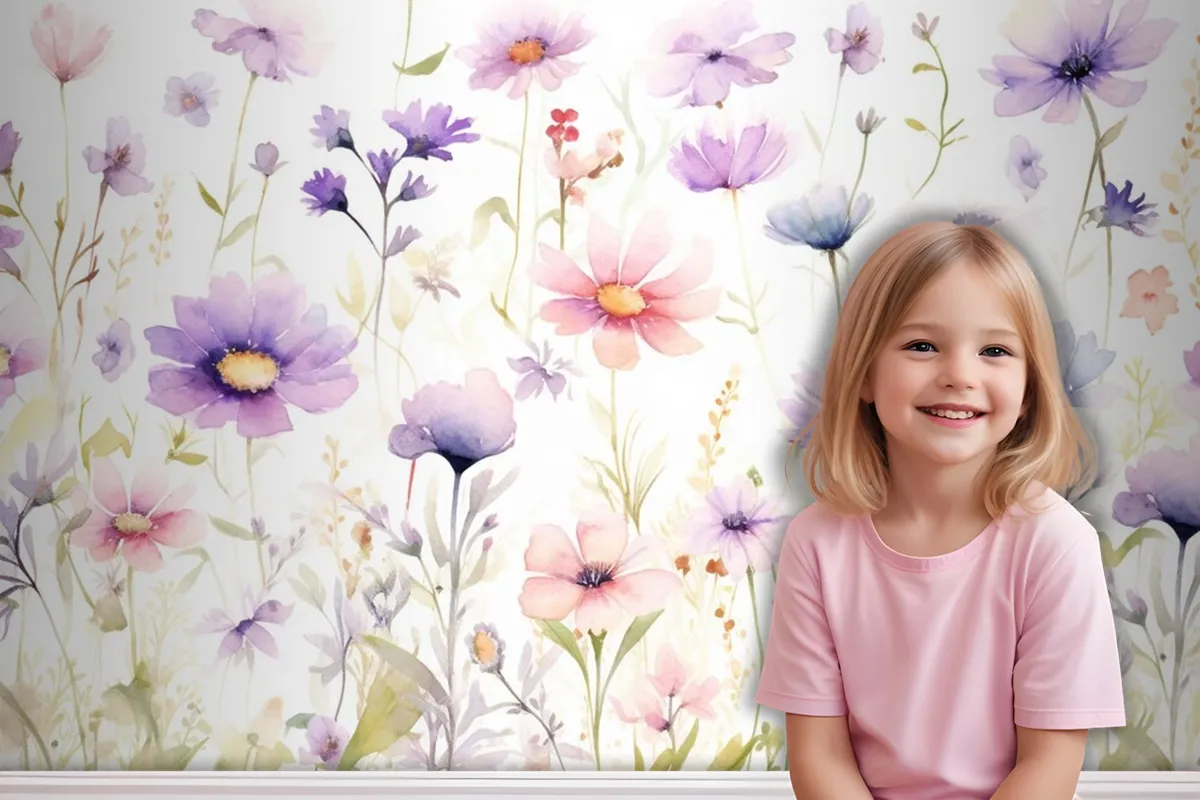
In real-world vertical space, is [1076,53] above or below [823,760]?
above

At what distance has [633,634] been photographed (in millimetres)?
1437

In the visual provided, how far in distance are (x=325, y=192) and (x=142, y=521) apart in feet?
1.71

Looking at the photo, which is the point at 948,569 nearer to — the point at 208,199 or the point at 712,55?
the point at 712,55

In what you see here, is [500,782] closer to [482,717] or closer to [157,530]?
[482,717]

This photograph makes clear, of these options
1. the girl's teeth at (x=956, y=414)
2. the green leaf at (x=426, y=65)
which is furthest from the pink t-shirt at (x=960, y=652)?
the green leaf at (x=426, y=65)

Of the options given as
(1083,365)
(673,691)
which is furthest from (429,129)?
(1083,365)

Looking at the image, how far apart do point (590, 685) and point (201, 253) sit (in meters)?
0.80

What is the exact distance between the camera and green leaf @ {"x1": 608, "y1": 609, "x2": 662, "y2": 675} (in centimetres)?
144

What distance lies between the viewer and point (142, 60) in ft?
4.80

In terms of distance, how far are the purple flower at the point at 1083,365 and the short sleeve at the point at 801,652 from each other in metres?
0.60

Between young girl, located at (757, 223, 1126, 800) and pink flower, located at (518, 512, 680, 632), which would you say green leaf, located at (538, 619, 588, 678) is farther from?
young girl, located at (757, 223, 1126, 800)

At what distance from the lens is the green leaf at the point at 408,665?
145 cm

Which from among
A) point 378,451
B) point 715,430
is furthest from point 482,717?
point 715,430

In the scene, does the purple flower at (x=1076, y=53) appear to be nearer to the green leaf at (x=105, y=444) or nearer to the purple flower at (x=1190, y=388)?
the purple flower at (x=1190, y=388)
